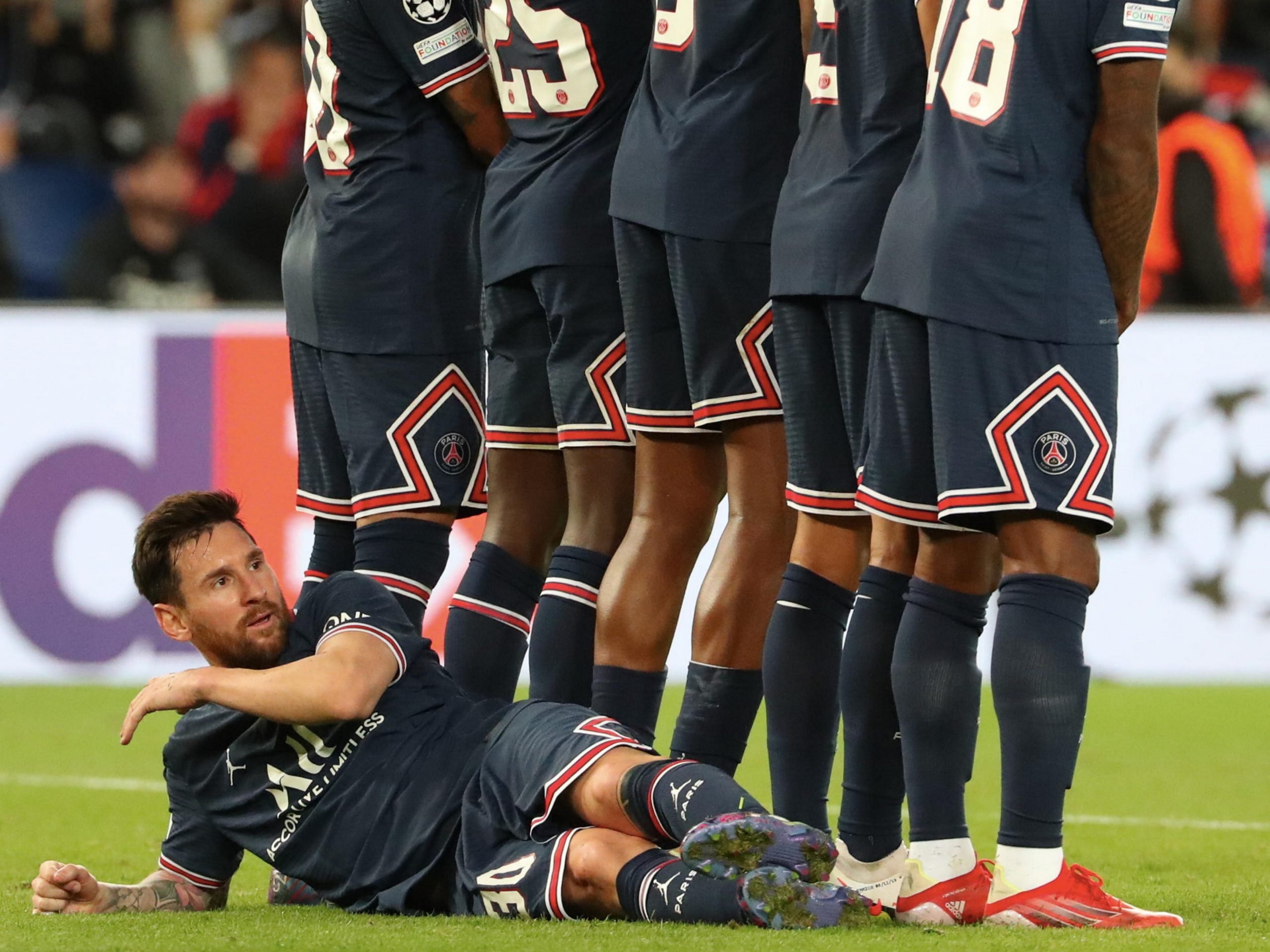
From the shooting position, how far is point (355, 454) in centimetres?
438

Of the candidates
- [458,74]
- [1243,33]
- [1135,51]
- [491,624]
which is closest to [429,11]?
[458,74]

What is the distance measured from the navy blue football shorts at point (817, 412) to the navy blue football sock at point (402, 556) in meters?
1.07

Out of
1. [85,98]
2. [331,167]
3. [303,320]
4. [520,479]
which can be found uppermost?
[85,98]

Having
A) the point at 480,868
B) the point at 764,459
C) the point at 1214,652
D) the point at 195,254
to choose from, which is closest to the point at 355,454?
the point at 764,459

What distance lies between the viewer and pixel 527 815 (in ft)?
10.7

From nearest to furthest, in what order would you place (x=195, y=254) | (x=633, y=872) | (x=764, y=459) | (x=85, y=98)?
(x=633, y=872) < (x=764, y=459) < (x=195, y=254) < (x=85, y=98)

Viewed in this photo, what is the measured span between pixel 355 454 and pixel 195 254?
526 centimetres

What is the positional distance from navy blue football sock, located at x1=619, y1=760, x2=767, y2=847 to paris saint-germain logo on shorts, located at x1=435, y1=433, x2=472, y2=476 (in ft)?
4.35

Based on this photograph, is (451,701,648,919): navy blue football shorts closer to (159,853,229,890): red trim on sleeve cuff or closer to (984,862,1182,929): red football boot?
(159,853,229,890): red trim on sleeve cuff

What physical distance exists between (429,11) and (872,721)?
186 cm

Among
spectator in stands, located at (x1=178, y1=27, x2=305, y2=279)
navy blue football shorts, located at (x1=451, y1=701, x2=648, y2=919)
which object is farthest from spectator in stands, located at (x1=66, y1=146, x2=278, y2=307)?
navy blue football shorts, located at (x1=451, y1=701, x2=648, y2=919)

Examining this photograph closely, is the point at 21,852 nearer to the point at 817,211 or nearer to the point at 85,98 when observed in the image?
the point at 817,211

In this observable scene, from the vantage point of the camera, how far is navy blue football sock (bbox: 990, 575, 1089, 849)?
3.10 metres

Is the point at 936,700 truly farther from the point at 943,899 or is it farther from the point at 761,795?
the point at 761,795
